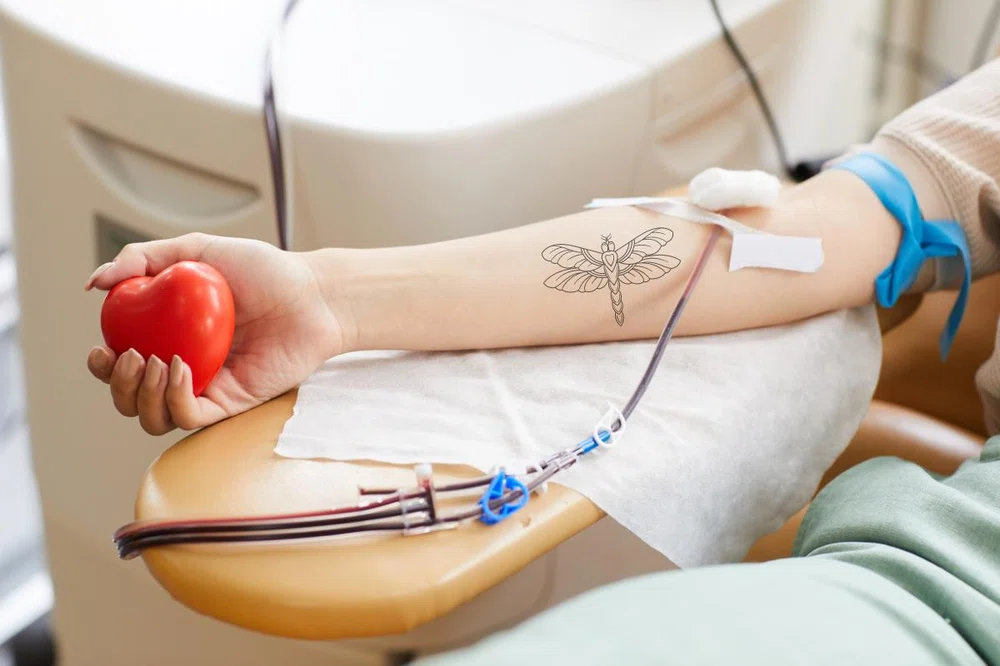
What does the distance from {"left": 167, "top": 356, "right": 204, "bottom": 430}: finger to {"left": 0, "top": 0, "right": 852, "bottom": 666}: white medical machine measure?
1.20 ft

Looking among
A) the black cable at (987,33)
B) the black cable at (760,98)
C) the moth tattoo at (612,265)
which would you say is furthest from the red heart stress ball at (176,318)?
the black cable at (987,33)

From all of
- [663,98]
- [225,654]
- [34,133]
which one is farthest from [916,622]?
[34,133]

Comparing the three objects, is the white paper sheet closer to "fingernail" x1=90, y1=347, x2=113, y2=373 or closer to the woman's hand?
the woman's hand

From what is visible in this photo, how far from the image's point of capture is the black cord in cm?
124

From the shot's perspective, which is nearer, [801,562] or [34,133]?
[801,562]

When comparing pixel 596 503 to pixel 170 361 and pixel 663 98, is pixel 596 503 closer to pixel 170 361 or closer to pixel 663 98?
pixel 170 361

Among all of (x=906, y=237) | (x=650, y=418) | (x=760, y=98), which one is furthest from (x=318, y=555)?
(x=760, y=98)

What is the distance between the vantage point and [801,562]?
0.65 metres

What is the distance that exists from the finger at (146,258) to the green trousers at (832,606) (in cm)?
36

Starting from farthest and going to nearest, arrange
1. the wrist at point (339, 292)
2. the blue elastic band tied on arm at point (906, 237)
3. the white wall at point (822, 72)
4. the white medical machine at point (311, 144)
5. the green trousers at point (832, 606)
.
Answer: the white wall at point (822, 72) < the white medical machine at point (311, 144) < the blue elastic band tied on arm at point (906, 237) < the wrist at point (339, 292) < the green trousers at point (832, 606)

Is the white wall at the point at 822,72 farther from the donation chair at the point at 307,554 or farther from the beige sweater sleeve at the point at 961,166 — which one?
the donation chair at the point at 307,554

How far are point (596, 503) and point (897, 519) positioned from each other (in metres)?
0.21

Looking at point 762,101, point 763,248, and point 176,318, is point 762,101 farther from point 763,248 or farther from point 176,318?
point 176,318

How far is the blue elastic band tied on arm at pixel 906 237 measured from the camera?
0.90 meters
